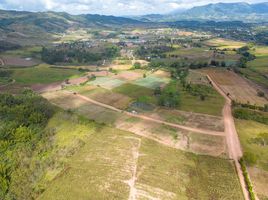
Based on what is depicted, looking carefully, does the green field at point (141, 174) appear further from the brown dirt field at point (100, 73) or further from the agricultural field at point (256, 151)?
the brown dirt field at point (100, 73)

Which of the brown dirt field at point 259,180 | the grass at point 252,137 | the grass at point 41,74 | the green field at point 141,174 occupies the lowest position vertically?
the grass at point 41,74

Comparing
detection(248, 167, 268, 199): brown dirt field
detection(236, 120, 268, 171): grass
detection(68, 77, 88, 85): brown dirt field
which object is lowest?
detection(68, 77, 88, 85): brown dirt field

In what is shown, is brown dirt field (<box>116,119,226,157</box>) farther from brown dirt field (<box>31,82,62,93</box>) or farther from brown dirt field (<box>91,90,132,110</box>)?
brown dirt field (<box>31,82,62,93</box>)

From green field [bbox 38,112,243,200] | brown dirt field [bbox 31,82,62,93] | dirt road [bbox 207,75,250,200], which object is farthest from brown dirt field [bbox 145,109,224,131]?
brown dirt field [bbox 31,82,62,93]

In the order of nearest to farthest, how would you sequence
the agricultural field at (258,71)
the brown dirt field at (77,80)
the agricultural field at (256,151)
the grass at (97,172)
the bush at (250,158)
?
the grass at (97,172)
the agricultural field at (256,151)
the bush at (250,158)
the brown dirt field at (77,80)
the agricultural field at (258,71)

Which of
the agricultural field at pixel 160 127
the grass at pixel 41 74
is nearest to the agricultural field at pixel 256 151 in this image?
the agricultural field at pixel 160 127

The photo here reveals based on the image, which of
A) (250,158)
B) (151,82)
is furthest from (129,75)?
(250,158)
